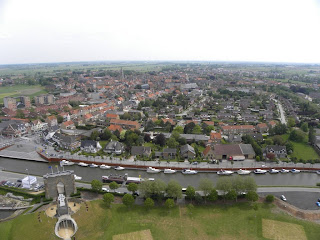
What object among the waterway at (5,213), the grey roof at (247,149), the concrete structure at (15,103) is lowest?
the waterway at (5,213)

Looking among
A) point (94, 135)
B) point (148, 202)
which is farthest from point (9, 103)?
point (148, 202)

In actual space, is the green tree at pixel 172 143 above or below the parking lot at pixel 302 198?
above

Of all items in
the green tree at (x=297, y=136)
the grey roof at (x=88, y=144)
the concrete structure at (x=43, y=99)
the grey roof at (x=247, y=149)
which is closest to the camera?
the grey roof at (x=247, y=149)

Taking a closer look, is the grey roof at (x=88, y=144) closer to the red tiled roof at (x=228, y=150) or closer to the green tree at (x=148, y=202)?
the green tree at (x=148, y=202)

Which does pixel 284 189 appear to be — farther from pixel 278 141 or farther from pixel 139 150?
pixel 139 150

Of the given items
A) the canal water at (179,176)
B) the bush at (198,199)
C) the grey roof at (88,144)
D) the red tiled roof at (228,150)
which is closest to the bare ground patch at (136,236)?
the bush at (198,199)

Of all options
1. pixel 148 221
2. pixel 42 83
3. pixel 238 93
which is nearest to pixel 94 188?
pixel 148 221

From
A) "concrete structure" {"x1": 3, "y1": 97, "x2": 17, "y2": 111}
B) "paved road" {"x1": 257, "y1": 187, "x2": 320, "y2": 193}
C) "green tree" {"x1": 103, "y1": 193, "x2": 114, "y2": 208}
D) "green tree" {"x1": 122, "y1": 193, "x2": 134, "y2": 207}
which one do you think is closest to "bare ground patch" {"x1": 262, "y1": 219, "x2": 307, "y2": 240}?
"paved road" {"x1": 257, "y1": 187, "x2": 320, "y2": 193}
